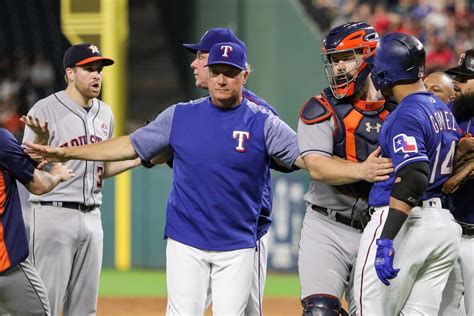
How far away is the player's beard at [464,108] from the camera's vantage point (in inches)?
224

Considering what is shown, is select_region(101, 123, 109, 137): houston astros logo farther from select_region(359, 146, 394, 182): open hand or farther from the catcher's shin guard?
select_region(359, 146, 394, 182): open hand

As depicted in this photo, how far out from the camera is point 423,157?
445cm

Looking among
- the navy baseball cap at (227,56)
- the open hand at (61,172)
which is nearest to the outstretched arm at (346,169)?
the navy baseball cap at (227,56)

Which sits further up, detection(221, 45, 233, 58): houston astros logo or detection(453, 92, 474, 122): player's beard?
detection(221, 45, 233, 58): houston astros logo

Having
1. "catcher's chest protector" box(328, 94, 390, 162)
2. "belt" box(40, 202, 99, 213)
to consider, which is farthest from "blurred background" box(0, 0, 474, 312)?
"catcher's chest protector" box(328, 94, 390, 162)

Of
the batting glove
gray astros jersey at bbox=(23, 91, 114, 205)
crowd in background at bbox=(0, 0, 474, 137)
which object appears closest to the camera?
the batting glove

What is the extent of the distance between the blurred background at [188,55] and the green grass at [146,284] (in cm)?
25

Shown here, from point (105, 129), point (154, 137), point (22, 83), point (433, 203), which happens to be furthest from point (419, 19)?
point (433, 203)

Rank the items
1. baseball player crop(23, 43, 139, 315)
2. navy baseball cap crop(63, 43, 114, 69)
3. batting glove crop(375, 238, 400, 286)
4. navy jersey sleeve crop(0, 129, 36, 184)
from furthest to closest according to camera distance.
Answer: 1. navy baseball cap crop(63, 43, 114, 69)
2. baseball player crop(23, 43, 139, 315)
3. navy jersey sleeve crop(0, 129, 36, 184)
4. batting glove crop(375, 238, 400, 286)

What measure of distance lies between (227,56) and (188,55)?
1133 cm

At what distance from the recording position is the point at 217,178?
199 inches

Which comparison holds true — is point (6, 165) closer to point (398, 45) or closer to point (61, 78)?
point (398, 45)

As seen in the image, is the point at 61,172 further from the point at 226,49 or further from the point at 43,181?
the point at 226,49

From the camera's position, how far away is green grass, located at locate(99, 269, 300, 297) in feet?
35.7
